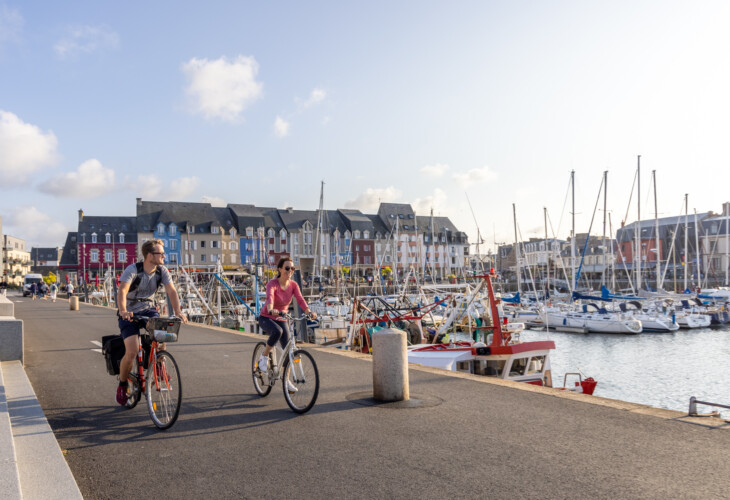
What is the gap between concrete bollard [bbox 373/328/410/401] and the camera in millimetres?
8047

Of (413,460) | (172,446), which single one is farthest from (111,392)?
(413,460)

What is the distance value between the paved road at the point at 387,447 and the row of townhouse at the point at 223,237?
272 feet

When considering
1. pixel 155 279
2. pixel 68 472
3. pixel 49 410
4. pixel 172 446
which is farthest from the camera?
pixel 49 410

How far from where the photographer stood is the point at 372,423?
22.5 ft

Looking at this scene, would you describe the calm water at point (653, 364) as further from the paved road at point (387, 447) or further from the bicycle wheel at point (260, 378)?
the bicycle wheel at point (260, 378)

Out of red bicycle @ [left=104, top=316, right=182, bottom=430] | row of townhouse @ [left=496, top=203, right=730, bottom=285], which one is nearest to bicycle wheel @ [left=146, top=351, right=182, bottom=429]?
red bicycle @ [left=104, top=316, right=182, bottom=430]

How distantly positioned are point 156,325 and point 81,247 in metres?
101

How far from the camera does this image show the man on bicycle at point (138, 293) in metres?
6.87

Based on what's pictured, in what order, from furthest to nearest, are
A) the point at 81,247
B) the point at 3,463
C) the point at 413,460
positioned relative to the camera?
the point at 81,247, the point at 413,460, the point at 3,463

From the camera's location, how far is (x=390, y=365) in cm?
807

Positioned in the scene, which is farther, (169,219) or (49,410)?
(169,219)

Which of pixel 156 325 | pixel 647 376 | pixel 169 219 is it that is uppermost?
pixel 169 219

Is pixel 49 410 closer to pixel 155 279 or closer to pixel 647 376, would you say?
pixel 155 279

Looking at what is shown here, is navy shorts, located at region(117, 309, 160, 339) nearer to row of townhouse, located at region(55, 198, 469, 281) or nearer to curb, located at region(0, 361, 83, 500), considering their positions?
curb, located at region(0, 361, 83, 500)
